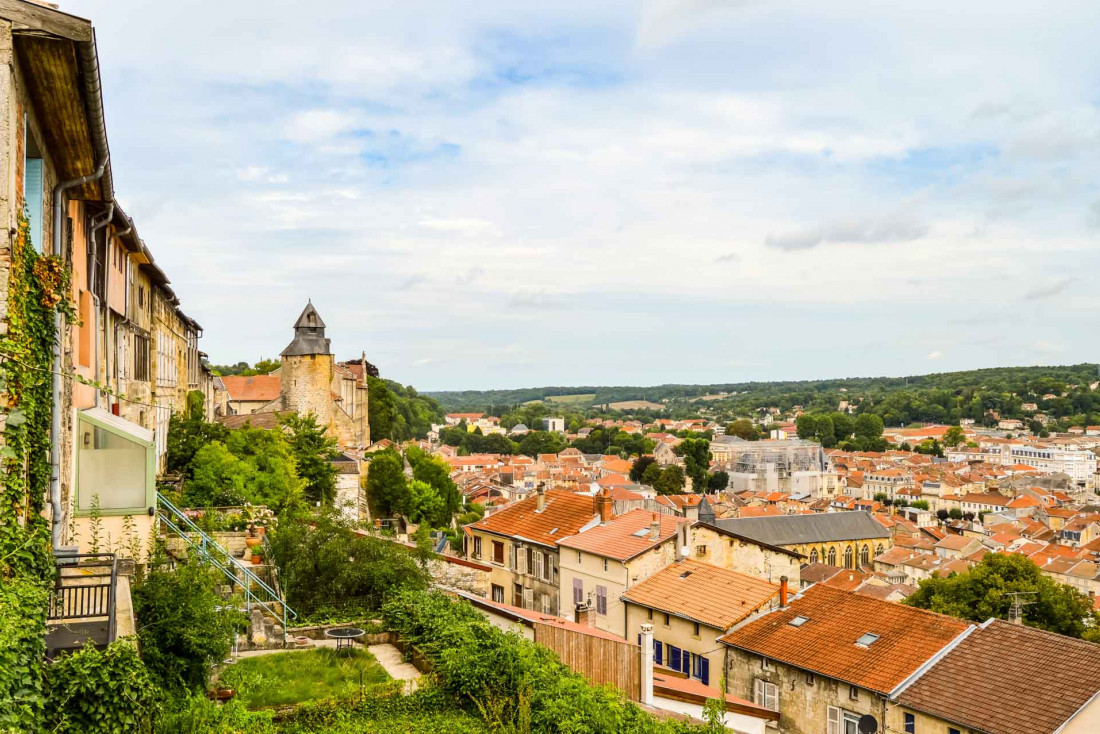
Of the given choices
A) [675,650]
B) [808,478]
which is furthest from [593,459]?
[675,650]

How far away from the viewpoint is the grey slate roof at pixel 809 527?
8725 centimetres

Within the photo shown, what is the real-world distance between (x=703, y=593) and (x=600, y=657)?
9.51m

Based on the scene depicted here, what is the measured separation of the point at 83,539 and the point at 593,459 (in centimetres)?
16932

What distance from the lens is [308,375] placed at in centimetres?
5259

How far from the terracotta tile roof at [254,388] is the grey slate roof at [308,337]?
9708 mm

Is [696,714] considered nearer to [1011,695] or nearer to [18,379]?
[1011,695]

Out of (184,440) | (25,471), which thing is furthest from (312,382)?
(25,471)

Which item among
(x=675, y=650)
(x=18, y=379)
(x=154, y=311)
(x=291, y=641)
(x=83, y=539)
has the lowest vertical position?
(x=675, y=650)

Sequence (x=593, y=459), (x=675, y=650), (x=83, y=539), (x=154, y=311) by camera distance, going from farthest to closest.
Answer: (x=593, y=459), (x=675, y=650), (x=154, y=311), (x=83, y=539)

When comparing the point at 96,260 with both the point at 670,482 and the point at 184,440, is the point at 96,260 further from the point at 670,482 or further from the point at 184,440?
the point at 670,482

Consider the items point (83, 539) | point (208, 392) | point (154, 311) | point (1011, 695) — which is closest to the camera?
point (83, 539)

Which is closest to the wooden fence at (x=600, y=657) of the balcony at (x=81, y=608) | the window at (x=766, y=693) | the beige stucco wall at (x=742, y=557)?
the window at (x=766, y=693)

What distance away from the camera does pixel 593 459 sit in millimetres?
179000

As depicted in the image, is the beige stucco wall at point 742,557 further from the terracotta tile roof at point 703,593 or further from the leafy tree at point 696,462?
the leafy tree at point 696,462
